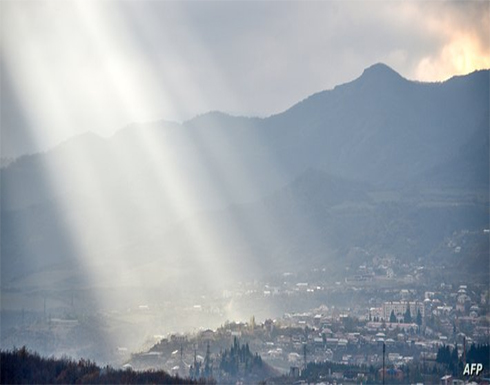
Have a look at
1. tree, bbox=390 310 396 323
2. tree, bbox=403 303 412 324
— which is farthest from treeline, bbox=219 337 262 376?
tree, bbox=403 303 412 324

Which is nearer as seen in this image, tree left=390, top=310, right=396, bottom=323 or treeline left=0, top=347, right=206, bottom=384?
treeline left=0, top=347, right=206, bottom=384

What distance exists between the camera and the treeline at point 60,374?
2249 inches

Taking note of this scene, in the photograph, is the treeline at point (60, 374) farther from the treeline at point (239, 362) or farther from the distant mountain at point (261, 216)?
the distant mountain at point (261, 216)

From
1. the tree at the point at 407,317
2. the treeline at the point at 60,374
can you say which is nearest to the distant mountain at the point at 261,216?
the tree at the point at 407,317

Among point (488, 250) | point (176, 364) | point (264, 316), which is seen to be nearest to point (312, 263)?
point (488, 250)

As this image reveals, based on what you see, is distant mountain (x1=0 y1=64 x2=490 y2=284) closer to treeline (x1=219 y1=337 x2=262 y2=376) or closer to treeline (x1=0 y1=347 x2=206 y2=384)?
treeline (x1=219 y1=337 x2=262 y2=376)

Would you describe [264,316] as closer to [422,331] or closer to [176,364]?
[422,331]

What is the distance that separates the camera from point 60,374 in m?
60.2

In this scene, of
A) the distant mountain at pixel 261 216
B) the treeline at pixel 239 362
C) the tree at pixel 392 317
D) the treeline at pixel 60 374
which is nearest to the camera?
the treeline at pixel 60 374

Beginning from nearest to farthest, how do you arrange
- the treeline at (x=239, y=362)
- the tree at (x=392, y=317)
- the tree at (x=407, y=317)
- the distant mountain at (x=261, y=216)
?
1. the treeline at (x=239, y=362)
2. the tree at (x=392, y=317)
3. the tree at (x=407, y=317)
4. the distant mountain at (x=261, y=216)

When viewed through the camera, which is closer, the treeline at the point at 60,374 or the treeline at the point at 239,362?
the treeline at the point at 60,374

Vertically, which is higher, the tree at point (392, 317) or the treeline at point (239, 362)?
the tree at point (392, 317)

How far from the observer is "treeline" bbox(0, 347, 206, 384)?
57125 mm

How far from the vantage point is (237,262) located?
15725 cm
